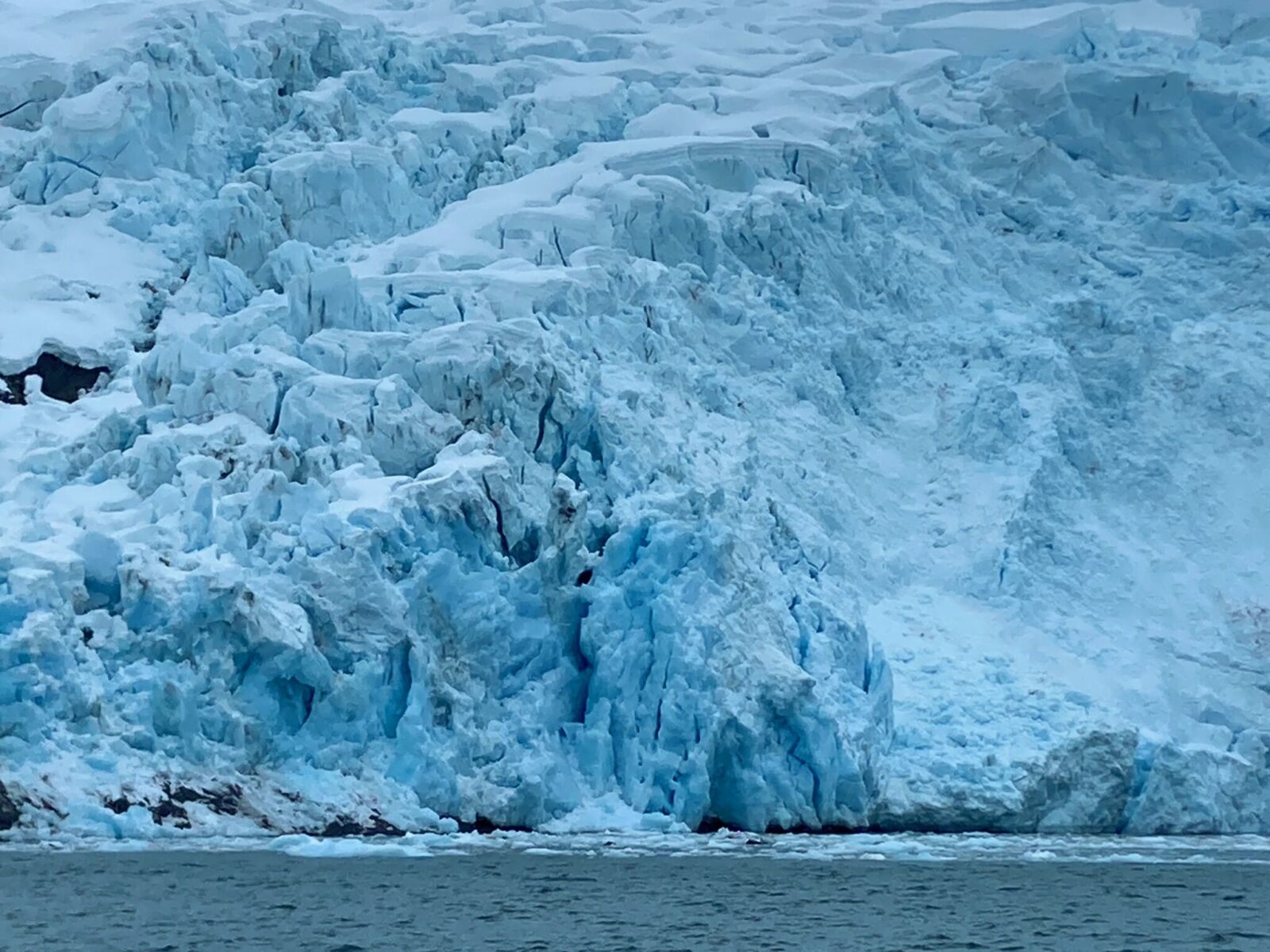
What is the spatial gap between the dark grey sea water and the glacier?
2.07 meters

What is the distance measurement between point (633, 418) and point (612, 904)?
30.4ft

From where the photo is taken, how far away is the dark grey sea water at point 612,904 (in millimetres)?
13375

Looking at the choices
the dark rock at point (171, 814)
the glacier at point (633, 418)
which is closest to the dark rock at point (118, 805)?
the glacier at point (633, 418)

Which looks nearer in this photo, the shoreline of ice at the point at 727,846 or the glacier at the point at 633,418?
the shoreline of ice at the point at 727,846

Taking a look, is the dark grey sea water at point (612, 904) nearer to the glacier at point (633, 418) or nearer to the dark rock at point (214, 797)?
the dark rock at point (214, 797)

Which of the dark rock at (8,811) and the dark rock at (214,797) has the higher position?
the dark rock at (8,811)

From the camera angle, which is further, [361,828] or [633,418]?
[633,418]

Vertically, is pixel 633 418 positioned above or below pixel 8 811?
above

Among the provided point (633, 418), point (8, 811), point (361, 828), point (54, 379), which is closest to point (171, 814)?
point (8, 811)

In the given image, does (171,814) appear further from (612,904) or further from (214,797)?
(612,904)

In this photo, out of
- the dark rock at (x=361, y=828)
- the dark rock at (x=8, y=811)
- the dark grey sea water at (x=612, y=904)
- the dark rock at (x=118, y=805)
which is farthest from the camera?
the dark rock at (x=361, y=828)

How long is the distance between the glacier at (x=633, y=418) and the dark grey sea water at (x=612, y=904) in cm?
207

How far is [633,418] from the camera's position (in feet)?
78.2

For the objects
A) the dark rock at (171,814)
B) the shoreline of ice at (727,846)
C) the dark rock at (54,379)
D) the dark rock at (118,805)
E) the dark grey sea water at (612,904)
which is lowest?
the shoreline of ice at (727,846)
